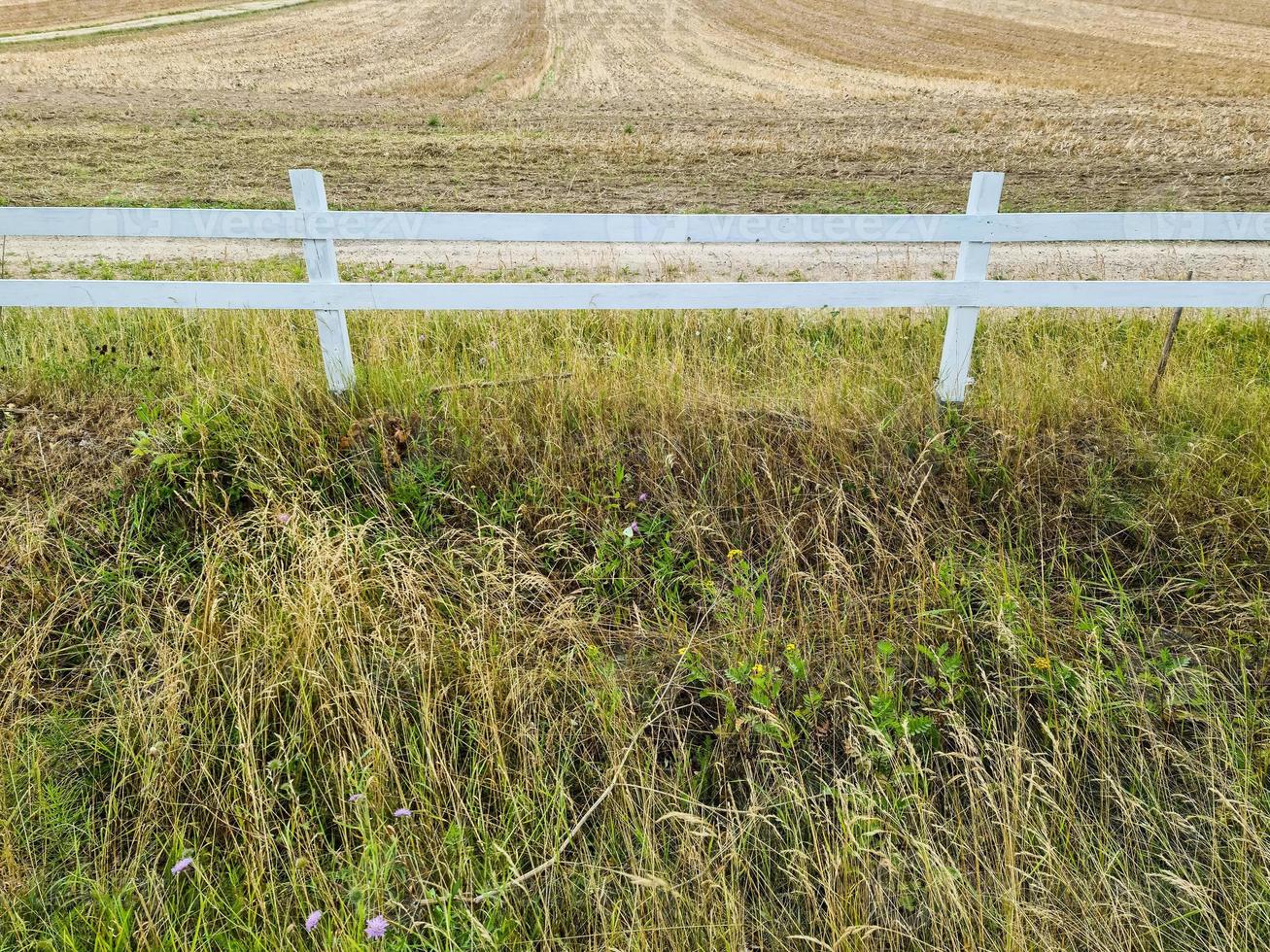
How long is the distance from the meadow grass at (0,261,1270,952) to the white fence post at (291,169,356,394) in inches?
4.6

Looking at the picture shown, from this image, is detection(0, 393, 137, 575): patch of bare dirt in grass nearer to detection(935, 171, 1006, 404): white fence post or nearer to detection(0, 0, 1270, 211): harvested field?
detection(935, 171, 1006, 404): white fence post

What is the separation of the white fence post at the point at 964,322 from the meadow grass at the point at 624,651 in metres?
0.15

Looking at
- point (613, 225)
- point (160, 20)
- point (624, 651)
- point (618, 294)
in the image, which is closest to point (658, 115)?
point (613, 225)

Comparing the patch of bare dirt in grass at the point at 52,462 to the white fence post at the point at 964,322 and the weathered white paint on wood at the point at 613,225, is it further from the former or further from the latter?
the white fence post at the point at 964,322

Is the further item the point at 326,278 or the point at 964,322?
the point at 964,322

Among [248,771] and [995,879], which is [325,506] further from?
[995,879]

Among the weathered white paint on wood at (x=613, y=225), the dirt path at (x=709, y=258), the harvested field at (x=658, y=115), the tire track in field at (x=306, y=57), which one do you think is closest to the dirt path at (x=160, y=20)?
the tire track in field at (x=306, y=57)

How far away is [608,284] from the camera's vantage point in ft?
13.4

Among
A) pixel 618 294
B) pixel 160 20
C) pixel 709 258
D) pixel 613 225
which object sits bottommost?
pixel 709 258

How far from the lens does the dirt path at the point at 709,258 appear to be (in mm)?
8367

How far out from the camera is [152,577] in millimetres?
3443

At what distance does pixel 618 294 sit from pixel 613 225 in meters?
0.34

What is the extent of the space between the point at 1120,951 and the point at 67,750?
10.4ft

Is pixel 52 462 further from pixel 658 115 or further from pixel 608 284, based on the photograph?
pixel 658 115
